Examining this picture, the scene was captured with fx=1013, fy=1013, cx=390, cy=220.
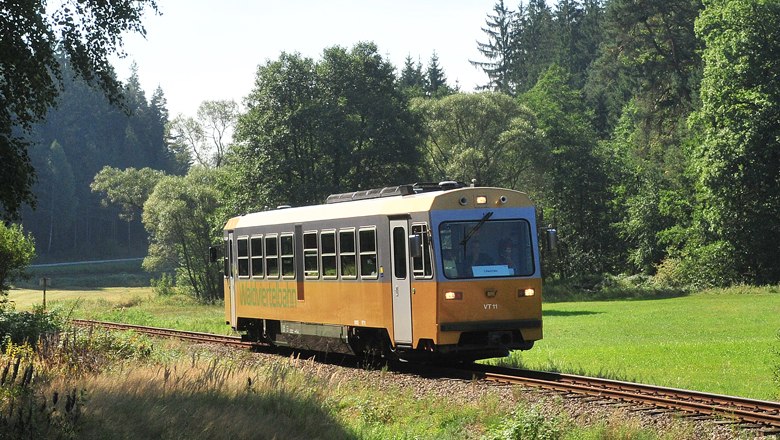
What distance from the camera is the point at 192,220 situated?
2795 inches

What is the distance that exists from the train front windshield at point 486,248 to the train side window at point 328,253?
11.8ft

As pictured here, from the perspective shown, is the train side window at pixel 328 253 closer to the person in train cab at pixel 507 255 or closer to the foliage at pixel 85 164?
the person in train cab at pixel 507 255

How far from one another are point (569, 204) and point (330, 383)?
56656 millimetres

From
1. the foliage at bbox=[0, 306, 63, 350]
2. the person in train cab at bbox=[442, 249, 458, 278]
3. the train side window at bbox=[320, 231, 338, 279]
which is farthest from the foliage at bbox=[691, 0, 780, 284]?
the foliage at bbox=[0, 306, 63, 350]

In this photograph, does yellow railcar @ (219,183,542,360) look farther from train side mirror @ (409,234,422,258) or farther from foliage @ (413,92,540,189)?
foliage @ (413,92,540,189)

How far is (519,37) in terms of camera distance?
123562mm

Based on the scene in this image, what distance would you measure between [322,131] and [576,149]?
24192 millimetres

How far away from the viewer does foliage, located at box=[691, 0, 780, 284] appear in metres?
51.6

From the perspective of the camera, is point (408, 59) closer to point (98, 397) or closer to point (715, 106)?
point (715, 106)

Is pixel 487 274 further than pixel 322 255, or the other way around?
pixel 322 255

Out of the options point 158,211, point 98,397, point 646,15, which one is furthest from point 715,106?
point 98,397

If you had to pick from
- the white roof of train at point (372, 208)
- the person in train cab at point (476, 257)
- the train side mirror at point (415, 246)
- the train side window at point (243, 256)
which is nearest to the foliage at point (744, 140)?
the train side window at point (243, 256)

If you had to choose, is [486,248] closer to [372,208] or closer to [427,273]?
[427,273]

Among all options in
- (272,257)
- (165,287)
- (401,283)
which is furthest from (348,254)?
(165,287)
